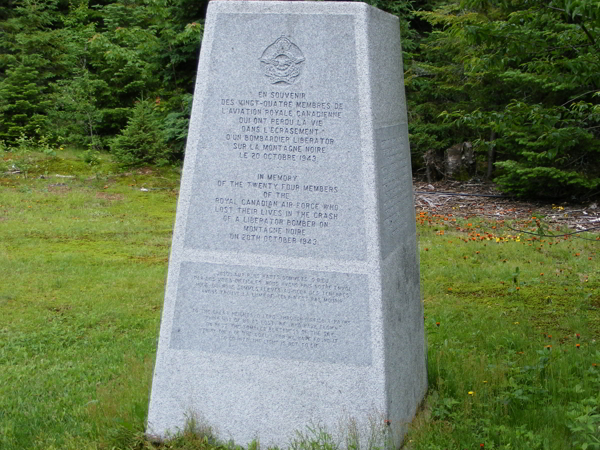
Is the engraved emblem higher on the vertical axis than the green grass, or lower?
higher

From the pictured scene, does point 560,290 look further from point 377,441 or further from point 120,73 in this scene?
point 120,73

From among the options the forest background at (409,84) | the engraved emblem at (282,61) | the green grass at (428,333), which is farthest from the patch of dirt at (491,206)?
the engraved emblem at (282,61)

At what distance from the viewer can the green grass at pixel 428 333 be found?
13.3ft

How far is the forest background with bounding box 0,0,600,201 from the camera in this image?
598 cm

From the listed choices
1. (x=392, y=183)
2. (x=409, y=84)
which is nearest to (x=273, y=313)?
(x=392, y=183)

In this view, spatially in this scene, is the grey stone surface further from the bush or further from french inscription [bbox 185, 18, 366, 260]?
the bush

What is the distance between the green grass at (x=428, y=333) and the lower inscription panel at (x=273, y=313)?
55cm

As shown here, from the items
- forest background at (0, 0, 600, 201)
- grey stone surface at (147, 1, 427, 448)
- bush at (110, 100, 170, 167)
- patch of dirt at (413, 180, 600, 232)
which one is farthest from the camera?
bush at (110, 100, 170, 167)

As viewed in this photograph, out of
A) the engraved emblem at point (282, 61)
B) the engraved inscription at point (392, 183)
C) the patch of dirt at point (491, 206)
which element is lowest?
the patch of dirt at point (491, 206)

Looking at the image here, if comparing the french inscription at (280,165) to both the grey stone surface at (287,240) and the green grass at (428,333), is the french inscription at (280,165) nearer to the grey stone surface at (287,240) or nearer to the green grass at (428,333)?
the grey stone surface at (287,240)

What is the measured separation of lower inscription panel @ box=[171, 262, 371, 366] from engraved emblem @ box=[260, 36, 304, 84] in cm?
112

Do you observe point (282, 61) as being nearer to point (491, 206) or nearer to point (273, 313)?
point (273, 313)

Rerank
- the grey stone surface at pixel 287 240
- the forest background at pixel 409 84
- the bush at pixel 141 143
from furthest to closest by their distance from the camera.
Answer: the bush at pixel 141 143, the forest background at pixel 409 84, the grey stone surface at pixel 287 240

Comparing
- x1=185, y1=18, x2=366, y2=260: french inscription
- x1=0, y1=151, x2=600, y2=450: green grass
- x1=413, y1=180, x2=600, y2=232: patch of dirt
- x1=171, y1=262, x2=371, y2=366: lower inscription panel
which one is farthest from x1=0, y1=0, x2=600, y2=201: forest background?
x1=171, y1=262, x2=371, y2=366: lower inscription panel
